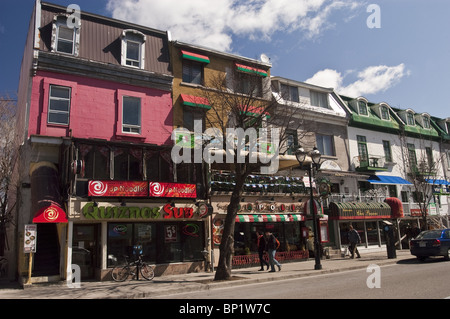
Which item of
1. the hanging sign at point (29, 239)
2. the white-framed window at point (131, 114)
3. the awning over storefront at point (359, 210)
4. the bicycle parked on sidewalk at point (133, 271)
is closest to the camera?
the hanging sign at point (29, 239)

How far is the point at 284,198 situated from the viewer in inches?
788

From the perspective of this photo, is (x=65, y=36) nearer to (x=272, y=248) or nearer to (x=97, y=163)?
(x=97, y=163)

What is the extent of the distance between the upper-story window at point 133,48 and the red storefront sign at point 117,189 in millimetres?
6651

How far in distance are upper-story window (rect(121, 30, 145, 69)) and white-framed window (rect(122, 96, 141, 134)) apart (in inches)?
72.5

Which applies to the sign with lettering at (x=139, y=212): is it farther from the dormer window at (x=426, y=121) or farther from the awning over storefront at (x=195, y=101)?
the dormer window at (x=426, y=121)

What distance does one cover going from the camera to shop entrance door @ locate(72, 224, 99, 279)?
1475 cm

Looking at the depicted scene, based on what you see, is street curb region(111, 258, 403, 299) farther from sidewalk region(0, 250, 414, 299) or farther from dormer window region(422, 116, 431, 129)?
dormer window region(422, 116, 431, 129)

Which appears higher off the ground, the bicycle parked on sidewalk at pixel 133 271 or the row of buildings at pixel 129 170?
the row of buildings at pixel 129 170

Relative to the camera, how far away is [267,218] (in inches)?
735

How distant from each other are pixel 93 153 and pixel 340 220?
15.1 metres

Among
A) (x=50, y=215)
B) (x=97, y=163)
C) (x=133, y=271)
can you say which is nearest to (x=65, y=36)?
(x=97, y=163)

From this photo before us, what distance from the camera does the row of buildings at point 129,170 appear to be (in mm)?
14609

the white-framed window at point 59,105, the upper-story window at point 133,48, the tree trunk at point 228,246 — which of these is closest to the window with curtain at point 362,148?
the tree trunk at point 228,246

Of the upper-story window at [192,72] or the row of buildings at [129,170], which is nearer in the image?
the row of buildings at [129,170]
